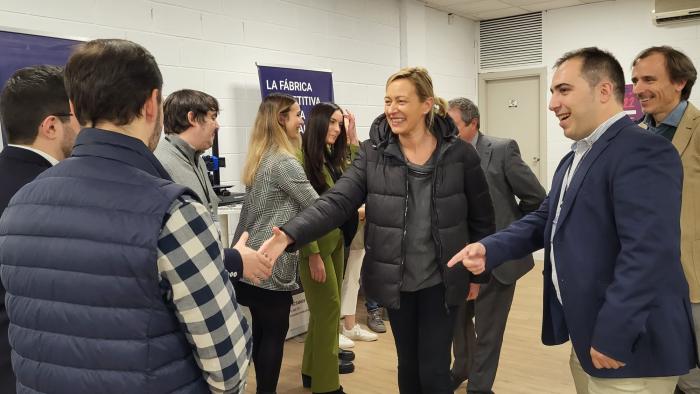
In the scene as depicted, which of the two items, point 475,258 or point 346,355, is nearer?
point 475,258

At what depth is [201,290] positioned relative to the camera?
3.73 ft

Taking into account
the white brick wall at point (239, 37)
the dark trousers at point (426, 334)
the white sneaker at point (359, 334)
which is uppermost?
the white brick wall at point (239, 37)

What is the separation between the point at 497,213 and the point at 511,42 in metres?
5.17

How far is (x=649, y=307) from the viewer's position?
1539 millimetres

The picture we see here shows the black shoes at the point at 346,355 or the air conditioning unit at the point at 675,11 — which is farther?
the air conditioning unit at the point at 675,11

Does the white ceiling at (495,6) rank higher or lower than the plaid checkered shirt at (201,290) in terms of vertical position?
higher

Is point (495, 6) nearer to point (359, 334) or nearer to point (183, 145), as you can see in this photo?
point (359, 334)

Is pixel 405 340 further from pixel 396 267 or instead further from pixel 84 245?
pixel 84 245

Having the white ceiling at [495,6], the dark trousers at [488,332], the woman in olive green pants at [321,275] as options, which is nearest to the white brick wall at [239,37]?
the white ceiling at [495,6]

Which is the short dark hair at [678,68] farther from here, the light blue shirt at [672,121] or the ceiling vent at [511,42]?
the ceiling vent at [511,42]

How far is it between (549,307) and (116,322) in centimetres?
131

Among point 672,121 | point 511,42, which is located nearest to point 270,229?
point 672,121

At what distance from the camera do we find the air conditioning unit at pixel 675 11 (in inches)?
240

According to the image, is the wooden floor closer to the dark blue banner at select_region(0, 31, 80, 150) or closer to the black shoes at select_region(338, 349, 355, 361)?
the black shoes at select_region(338, 349, 355, 361)
